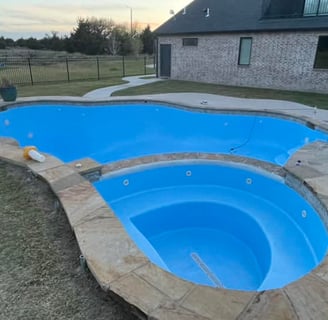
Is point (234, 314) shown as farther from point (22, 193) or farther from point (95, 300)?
point (22, 193)

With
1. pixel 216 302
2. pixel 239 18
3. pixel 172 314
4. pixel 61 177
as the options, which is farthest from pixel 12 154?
pixel 239 18

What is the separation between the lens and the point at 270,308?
173cm

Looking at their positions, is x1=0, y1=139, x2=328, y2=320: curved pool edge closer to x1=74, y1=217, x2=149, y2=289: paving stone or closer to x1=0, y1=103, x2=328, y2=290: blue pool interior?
Result: x1=74, y1=217, x2=149, y2=289: paving stone

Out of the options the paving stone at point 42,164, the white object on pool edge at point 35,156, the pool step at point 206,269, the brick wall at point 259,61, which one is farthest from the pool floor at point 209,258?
the brick wall at point 259,61

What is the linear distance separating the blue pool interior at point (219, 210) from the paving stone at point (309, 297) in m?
0.91

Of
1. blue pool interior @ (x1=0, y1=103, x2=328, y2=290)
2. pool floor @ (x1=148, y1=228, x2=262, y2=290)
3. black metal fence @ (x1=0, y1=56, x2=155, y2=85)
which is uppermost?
black metal fence @ (x1=0, y1=56, x2=155, y2=85)

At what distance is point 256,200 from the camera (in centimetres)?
450

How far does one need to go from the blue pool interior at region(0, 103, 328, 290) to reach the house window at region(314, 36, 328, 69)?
5.37 metres

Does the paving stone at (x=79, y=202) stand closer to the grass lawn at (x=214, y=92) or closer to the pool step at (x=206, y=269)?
the pool step at (x=206, y=269)

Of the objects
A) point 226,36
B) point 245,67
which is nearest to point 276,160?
point 245,67

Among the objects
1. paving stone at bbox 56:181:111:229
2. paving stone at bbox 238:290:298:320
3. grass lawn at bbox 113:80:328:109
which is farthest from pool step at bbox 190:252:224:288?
grass lawn at bbox 113:80:328:109

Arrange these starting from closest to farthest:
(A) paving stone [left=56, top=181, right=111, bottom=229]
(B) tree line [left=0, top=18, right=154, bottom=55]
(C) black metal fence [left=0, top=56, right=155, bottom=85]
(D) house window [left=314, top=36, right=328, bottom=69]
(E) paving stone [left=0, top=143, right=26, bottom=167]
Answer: (A) paving stone [left=56, top=181, right=111, bottom=229] → (E) paving stone [left=0, top=143, right=26, bottom=167] → (D) house window [left=314, top=36, right=328, bottom=69] → (C) black metal fence [left=0, top=56, right=155, bottom=85] → (B) tree line [left=0, top=18, right=154, bottom=55]

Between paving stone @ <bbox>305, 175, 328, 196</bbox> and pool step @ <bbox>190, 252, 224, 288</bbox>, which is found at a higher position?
paving stone @ <bbox>305, 175, 328, 196</bbox>

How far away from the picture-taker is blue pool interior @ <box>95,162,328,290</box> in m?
3.29
